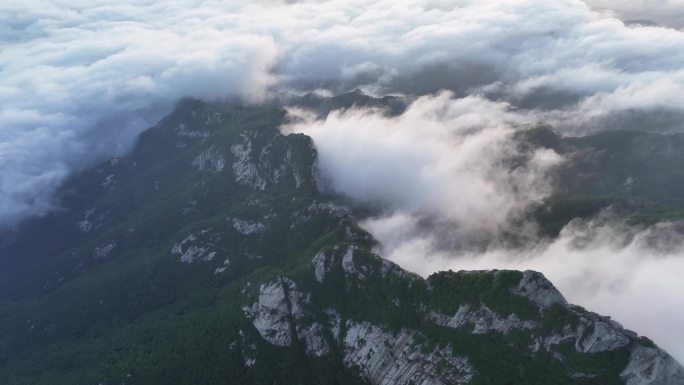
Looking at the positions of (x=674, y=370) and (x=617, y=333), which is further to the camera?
(x=617, y=333)

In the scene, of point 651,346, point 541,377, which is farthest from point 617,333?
point 541,377

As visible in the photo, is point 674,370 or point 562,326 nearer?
point 674,370

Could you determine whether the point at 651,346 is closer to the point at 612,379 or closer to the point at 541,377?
the point at 612,379

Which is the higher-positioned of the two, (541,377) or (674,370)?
(674,370)

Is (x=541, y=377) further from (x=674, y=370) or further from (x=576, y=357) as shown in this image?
(x=674, y=370)

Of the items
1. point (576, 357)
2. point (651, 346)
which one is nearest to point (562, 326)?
point (576, 357)
